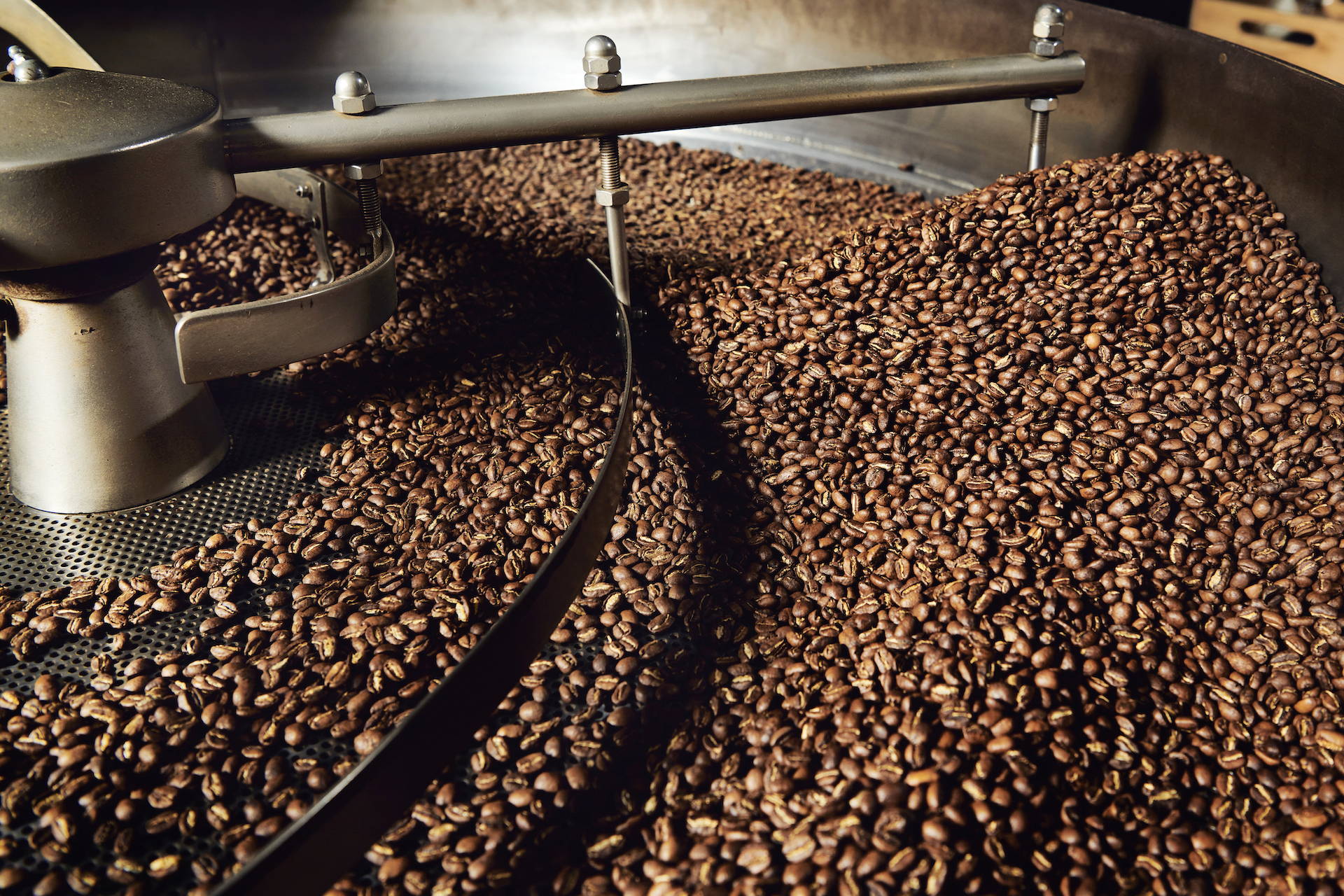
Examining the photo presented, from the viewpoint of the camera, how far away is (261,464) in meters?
1.62

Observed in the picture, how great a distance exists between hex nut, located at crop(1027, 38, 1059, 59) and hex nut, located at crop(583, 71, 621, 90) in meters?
0.78

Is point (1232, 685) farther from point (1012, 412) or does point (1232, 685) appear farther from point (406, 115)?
point (406, 115)

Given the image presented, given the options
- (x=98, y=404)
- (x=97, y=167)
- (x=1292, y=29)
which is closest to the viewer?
(x=97, y=167)

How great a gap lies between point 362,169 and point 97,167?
0.43 metres

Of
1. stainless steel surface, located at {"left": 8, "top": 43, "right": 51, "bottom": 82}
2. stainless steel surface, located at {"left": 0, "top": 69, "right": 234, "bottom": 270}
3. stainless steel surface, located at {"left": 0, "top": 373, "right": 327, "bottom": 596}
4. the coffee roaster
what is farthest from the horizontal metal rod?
stainless steel surface, located at {"left": 0, "top": 373, "right": 327, "bottom": 596}

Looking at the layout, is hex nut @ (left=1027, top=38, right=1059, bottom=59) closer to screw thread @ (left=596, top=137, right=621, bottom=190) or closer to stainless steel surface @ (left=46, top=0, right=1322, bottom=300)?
stainless steel surface @ (left=46, top=0, right=1322, bottom=300)

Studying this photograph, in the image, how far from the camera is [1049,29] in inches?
69.6

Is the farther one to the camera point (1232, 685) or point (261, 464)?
point (261, 464)

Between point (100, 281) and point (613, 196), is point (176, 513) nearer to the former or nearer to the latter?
point (100, 281)

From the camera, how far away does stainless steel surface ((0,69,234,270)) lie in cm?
123

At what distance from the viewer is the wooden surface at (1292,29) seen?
257cm

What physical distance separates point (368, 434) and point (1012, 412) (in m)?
1.04

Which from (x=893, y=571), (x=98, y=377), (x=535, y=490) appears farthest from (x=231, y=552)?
(x=893, y=571)

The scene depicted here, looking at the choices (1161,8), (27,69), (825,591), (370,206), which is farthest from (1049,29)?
(27,69)
